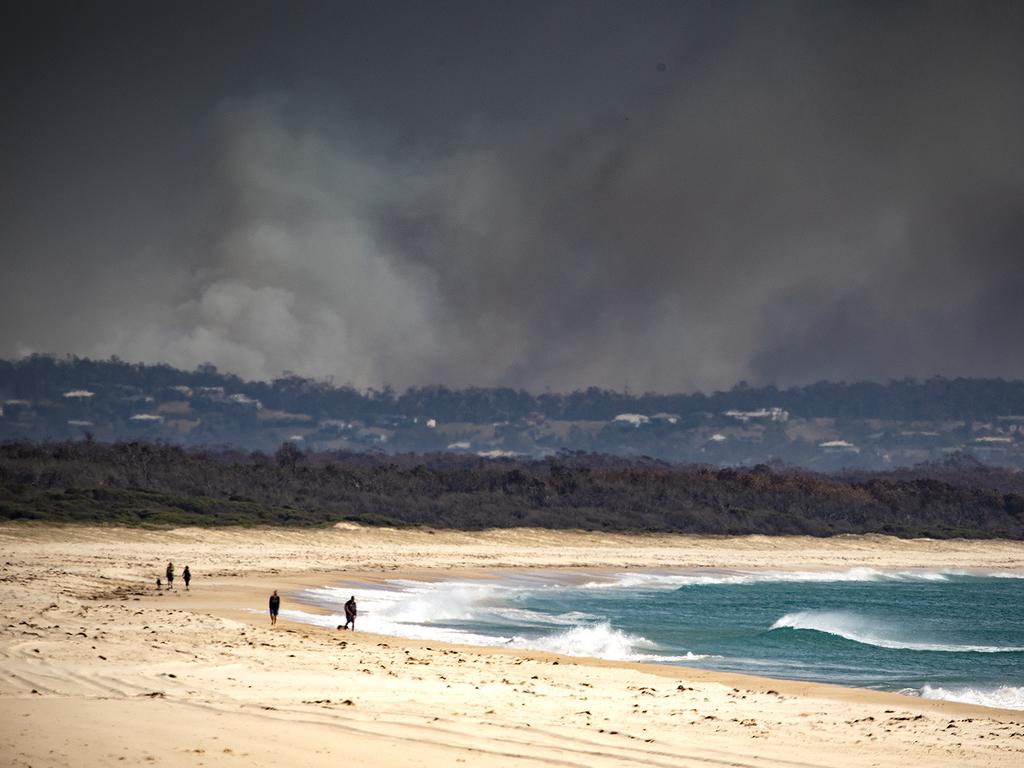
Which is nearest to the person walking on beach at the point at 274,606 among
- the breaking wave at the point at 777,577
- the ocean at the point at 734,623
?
the ocean at the point at 734,623

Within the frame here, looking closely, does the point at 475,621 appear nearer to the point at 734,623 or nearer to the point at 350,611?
the point at 350,611

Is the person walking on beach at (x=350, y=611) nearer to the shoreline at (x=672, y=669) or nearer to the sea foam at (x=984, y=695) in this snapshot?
the shoreline at (x=672, y=669)

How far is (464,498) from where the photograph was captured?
86438 millimetres

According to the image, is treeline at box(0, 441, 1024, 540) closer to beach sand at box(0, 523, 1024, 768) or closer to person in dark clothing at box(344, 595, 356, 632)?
beach sand at box(0, 523, 1024, 768)

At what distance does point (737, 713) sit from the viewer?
678 inches

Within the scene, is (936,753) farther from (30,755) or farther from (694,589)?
(694,589)

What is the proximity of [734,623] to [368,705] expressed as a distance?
80.2 ft

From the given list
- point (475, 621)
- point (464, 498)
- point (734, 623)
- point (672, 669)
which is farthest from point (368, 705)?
point (464, 498)

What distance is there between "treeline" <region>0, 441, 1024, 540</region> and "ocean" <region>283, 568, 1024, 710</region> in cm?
2318

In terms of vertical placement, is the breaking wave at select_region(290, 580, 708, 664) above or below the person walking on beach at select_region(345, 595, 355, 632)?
below

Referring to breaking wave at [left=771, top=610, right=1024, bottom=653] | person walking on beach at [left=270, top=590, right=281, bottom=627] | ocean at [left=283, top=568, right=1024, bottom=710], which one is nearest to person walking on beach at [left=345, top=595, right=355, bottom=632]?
ocean at [left=283, top=568, right=1024, bottom=710]

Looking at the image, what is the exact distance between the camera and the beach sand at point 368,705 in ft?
41.4

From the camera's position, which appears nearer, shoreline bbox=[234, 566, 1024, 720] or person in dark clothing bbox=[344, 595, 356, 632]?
shoreline bbox=[234, 566, 1024, 720]

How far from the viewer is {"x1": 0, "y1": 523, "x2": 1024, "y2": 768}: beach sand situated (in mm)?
12633
